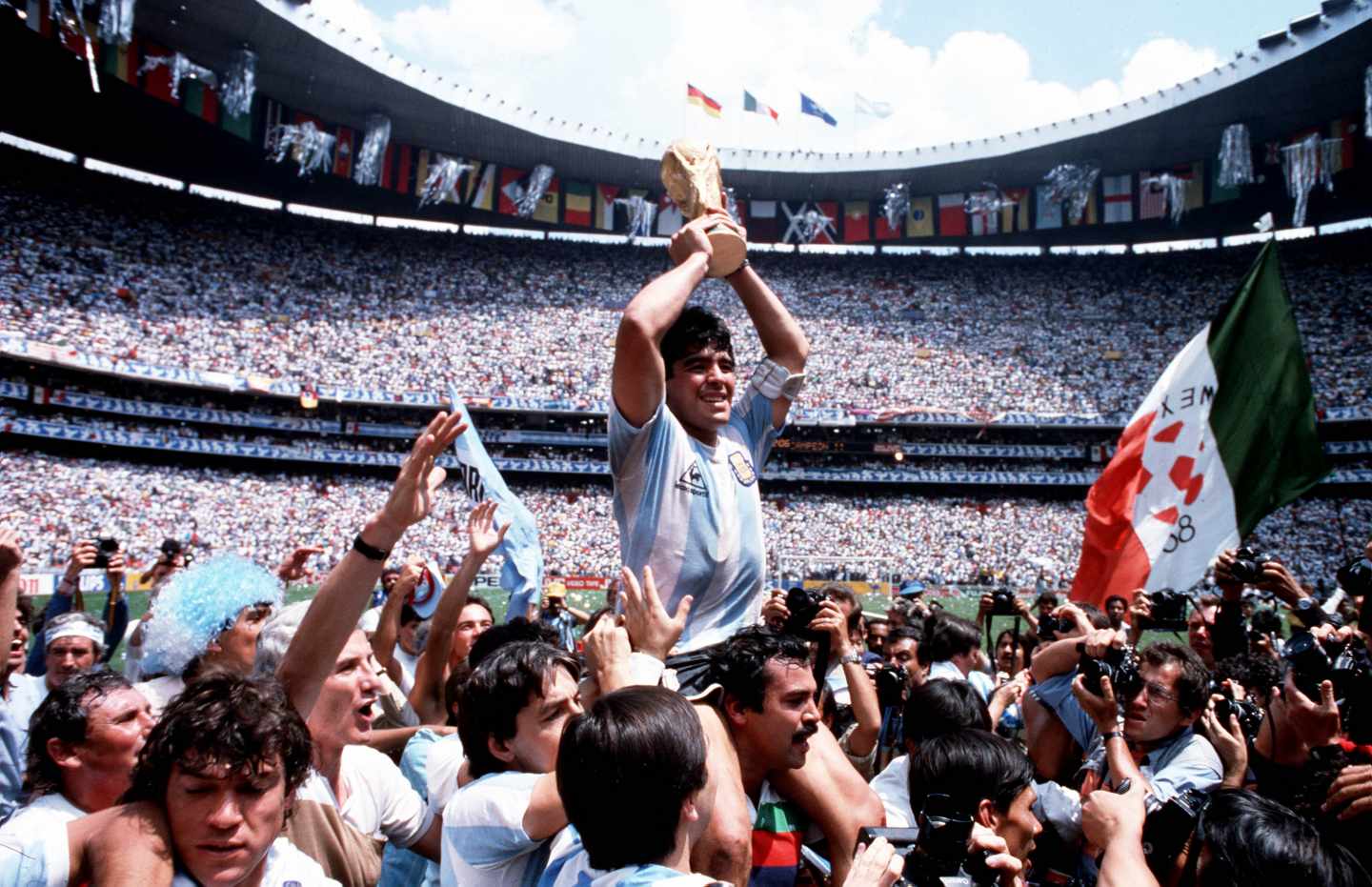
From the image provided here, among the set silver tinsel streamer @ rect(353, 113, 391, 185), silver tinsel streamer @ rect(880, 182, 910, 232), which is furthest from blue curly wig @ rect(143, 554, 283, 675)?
silver tinsel streamer @ rect(880, 182, 910, 232)

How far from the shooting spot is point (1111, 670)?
330 cm

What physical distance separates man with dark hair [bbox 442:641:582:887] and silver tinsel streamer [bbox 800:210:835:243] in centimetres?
4220

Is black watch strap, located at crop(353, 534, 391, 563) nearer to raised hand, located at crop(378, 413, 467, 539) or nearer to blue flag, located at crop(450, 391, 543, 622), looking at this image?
raised hand, located at crop(378, 413, 467, 539)

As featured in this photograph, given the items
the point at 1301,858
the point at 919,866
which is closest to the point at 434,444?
the point at 919,866

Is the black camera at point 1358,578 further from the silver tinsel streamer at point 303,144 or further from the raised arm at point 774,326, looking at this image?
the silver tinsel streamer at point 303,144

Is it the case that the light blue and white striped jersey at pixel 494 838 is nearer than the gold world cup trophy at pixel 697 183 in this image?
Yes

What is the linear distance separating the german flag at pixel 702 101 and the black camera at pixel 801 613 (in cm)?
3240

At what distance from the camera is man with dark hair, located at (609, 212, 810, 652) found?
2541mm

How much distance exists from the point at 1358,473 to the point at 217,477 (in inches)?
1740

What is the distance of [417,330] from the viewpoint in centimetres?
4019

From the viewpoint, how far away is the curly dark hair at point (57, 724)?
103 inches

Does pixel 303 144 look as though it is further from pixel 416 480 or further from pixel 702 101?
pixel 416 480

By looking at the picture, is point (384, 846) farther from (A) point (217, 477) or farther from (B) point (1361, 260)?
(B) point (1361, 260)

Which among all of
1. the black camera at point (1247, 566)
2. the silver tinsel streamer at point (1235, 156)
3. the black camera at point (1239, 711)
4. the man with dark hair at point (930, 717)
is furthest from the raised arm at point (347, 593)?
the silver tinsel streamer at point (1235, 156)
